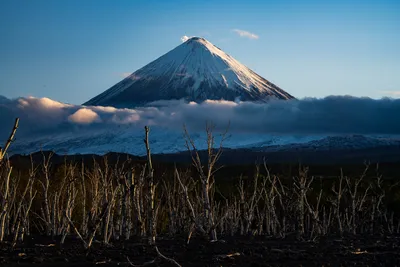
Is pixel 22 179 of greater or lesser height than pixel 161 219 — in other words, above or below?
above

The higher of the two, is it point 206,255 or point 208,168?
Result: point 208,168

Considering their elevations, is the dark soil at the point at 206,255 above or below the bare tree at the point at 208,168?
below

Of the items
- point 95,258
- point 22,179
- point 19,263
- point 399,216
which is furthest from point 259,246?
point 399,216

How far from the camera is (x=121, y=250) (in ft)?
60.8

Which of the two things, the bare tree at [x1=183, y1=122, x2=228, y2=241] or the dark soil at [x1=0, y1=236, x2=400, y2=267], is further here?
the bare tree at [x1=183, y1=122, x2=228, y2=241]

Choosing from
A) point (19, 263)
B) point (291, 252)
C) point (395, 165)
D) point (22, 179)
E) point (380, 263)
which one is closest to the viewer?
point (19, 263)

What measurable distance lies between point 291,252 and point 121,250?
16.6 ft

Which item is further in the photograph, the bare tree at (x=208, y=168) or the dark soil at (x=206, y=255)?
the bare tree at (x=208, y=168)

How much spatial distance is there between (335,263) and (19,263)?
8.19 metres

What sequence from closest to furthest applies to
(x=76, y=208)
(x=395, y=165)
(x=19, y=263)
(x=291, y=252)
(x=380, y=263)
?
1. (x=19, y=263)
2. (x=380, y=263)
3. (x=291, y=252)
4. (x=76, y=208)
5. (x=395, y=165)

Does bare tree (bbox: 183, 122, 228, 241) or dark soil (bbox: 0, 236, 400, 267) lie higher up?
bare tree (bbox: 183, 122, 228, 241)

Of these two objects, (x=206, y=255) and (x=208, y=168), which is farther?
(x=208, y=168)

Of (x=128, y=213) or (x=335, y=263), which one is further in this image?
(x=128, y=213)

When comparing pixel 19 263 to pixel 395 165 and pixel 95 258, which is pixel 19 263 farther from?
pixel 395 165
